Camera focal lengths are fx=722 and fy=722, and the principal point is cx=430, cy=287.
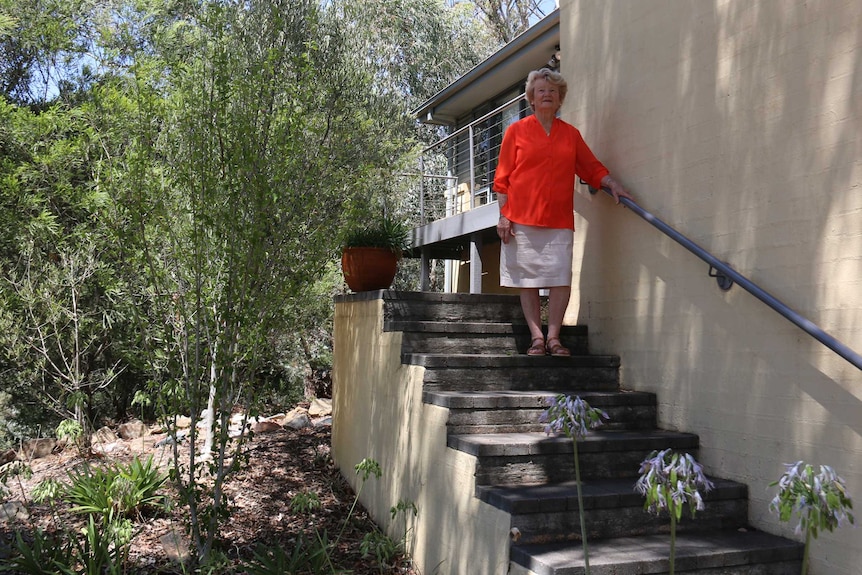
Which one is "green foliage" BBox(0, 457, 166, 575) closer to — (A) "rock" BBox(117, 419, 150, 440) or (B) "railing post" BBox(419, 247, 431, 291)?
(A) "rock" BBox(117, 419, 150, 440)

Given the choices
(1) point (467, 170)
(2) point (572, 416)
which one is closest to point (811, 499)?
(2) point (572, 416)

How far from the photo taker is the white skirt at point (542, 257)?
175 inches

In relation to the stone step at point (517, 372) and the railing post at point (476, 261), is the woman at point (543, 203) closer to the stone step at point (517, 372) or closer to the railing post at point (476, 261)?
the stone step at point (517, 372)

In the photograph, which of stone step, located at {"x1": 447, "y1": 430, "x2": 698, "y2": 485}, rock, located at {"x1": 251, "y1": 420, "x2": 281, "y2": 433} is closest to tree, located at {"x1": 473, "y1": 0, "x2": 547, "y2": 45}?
rock, located at {"x1": 251, "y1": 420, "x2": 281, "y2": 433}

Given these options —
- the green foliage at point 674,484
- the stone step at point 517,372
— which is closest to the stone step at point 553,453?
the stone step at point 517,372

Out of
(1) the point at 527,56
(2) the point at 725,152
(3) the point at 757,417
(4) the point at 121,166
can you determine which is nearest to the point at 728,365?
(3) the point at 757,417

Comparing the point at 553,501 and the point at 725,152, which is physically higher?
the point at 725,152

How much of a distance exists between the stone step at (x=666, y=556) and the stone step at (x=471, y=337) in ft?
5.41

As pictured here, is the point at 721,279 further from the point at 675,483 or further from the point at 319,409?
the point at 319,409

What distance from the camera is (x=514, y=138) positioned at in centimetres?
452

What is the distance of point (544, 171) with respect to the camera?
14.5 ft

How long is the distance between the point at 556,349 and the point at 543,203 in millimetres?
896

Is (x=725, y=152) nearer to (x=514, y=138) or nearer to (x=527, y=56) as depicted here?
(x=514, y=138)

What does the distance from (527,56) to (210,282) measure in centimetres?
735
